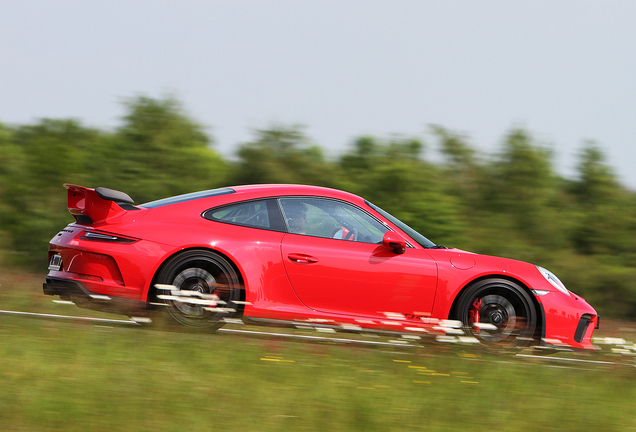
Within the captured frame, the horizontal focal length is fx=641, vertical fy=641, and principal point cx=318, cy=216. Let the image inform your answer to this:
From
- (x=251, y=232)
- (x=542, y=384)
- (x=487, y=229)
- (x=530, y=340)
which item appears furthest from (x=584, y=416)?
(x=487, y=229)

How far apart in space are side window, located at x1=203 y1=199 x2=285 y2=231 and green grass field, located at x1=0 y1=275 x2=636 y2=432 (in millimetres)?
950

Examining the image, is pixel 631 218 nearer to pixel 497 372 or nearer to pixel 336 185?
pixel 336 185

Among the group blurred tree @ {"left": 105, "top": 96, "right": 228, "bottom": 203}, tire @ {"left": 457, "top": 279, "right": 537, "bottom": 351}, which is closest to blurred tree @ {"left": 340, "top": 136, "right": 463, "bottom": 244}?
blurred tree @ {"left": 105, "top": 96, "right": 228, "bottom": 203}

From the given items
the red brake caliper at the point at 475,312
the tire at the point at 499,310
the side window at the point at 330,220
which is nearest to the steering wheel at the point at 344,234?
the side window at the point at 330,220

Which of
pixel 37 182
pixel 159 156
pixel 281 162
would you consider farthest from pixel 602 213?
pixel 37 182

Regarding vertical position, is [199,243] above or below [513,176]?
below

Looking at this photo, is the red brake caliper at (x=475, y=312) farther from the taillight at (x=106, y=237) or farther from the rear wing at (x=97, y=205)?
the rear wing at (x=97, y=205)

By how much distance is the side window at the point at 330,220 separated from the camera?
5258 mm

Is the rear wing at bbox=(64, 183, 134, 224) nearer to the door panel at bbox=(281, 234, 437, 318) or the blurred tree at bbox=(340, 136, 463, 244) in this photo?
the door panel at bbox=(281, 234, 437, 318)

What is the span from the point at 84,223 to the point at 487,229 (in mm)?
9420

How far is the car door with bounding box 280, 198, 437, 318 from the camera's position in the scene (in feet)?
16.6

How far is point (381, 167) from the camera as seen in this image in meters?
13.2

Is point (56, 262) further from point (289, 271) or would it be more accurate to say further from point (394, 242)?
point (394, 242)

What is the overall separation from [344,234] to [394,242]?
424mm
